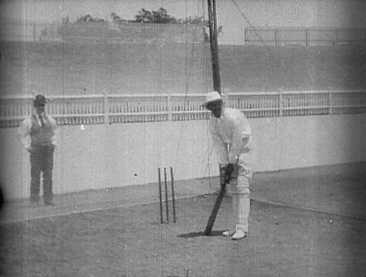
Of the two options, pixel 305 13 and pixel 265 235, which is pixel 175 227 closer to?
pixel 265 235

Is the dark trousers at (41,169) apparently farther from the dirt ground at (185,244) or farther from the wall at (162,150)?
the dirt ground at (185,244)

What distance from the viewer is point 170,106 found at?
30.6ft

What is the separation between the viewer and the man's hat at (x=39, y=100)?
760cm

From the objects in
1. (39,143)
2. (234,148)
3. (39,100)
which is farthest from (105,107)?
(234,148)

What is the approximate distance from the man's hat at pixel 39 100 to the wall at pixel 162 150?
40 centimetres

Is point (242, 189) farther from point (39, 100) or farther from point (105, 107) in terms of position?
point (105, 107)

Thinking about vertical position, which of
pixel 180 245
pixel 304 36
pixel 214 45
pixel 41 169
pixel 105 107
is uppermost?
pixel 304 36

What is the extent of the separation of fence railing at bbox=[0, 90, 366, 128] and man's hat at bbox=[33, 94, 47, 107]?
104mm

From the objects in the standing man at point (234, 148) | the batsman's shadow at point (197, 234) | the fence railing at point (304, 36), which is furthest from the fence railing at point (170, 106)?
the batsman's shadow at point (197, 234)

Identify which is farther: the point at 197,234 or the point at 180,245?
the point at 197,234

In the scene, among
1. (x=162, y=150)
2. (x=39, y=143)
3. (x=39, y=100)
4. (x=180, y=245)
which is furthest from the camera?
(x=162, y=150)

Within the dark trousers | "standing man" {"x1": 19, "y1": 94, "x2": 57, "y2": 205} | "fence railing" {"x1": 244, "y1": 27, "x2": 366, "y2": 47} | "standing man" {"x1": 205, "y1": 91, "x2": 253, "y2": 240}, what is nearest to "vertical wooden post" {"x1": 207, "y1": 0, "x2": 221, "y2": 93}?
"fence railing" {"x1": 244, "y1": 27, "x2": 366, "y2": 47}

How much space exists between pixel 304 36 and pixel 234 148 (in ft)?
7.17

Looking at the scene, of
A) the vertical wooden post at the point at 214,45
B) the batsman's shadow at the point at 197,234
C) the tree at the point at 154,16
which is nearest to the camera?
the batsman's shadow at the point at 197,234
